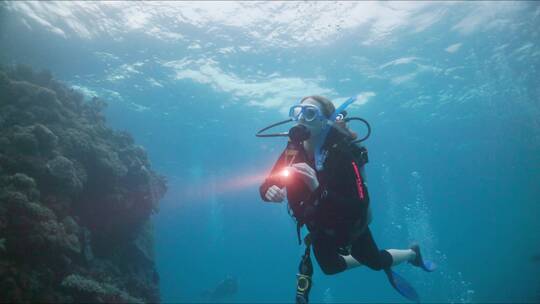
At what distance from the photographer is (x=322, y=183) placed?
4.04 meters

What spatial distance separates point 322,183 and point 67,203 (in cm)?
904

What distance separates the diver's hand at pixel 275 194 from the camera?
3.94m

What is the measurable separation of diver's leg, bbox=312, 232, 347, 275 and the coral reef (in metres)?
6.07

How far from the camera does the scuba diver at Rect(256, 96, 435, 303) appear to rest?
383 centimetres

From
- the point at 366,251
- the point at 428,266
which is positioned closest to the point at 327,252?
the point at 366,251

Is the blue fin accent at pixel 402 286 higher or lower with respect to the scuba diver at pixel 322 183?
lower

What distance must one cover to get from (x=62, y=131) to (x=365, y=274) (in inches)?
3685

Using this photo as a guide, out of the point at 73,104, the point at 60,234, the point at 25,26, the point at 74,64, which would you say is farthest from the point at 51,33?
the point at 60,234

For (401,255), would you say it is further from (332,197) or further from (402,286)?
(332,197)

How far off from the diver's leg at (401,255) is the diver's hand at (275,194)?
121 inches

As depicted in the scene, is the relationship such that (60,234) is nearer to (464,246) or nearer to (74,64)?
(74,64)

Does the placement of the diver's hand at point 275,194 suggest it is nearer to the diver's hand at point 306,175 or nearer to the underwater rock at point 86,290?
the diver's hand at point 306,175

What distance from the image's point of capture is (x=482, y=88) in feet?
84.9

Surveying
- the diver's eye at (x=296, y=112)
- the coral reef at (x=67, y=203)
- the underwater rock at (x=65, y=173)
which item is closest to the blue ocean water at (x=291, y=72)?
the coral reef at (x=67, y=203)
